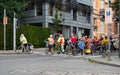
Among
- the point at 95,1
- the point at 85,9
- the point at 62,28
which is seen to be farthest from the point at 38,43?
the point at 95,1

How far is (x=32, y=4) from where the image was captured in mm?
53250

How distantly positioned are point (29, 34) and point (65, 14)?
48.4 ft

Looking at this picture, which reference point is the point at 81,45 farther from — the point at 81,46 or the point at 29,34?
the point at 29,34

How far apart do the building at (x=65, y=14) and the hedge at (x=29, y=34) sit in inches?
192

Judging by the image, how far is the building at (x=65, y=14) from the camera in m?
52.2

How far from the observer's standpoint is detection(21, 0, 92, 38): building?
52.2 meters

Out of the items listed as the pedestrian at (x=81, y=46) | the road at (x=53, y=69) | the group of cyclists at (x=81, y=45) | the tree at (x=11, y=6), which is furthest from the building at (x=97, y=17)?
the road at (x=53, y=69)

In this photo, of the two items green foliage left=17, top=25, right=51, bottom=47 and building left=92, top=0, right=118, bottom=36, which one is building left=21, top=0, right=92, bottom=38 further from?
green foliage left=17, top=25, right=51, bottom=47

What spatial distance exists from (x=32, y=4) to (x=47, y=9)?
91.2 inches

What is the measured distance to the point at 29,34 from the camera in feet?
142

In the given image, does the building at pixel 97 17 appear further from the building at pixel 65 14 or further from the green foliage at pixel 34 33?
the green foliage at pixel 34 33

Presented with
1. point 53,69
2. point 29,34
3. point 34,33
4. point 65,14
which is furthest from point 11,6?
point 53,69

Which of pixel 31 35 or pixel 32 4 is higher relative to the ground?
pixel 32 4

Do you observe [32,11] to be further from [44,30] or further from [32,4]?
[44,30]
